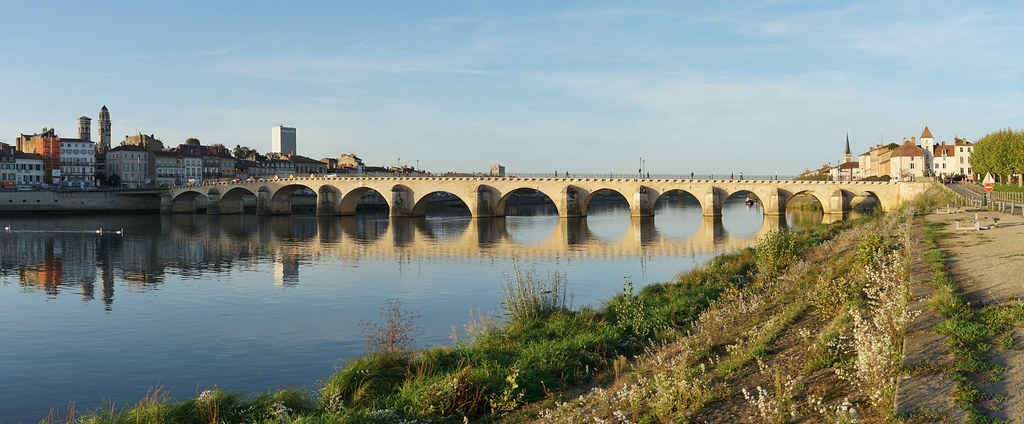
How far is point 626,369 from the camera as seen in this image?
1095 centimetres

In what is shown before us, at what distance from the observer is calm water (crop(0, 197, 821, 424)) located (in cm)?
1342

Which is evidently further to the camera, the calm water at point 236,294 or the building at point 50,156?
the building at point 50,156

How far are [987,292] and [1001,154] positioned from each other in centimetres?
6921

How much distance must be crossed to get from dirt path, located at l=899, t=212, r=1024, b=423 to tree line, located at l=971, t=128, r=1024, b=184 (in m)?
47.2

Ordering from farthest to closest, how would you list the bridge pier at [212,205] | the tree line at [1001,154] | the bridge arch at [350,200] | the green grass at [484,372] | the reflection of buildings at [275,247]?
the bridge pier at [212,205] < the bridge arch at [350,200] < the tree line at [1001,154] < the reflection of buildings at [275,247] < the green grass at [484,372]

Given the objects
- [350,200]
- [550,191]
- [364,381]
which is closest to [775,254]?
[364,381]

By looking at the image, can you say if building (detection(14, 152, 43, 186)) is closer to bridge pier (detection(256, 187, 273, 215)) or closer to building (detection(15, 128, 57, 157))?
building (detection(15, 128, 57, 157))

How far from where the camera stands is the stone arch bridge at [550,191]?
67562mm

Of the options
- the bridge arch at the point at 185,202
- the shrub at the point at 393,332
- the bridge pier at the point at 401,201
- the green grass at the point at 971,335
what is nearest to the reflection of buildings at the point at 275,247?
the shrub at the point at 393,332

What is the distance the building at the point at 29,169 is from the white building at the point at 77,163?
3.02 m

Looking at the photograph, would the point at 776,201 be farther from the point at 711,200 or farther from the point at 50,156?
the point at 50,156

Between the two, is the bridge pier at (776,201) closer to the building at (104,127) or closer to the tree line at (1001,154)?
the tree line at (1001,154)

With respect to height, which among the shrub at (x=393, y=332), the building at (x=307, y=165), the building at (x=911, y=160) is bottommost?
the shrub at (x=393, y=332)

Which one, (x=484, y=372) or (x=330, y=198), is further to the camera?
(x=330, y=198)
